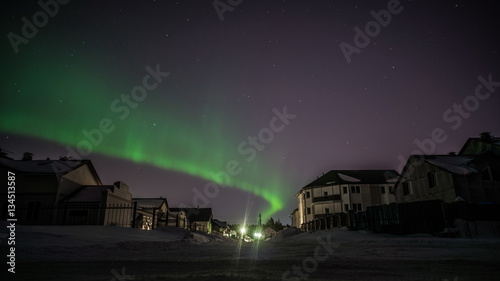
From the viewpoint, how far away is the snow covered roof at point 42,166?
2655 centimetres

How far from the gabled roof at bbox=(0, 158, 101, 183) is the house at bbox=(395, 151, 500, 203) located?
3618cm

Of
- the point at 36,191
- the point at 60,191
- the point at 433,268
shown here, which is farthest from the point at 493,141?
the point at 36,191

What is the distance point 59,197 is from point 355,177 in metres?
47.3

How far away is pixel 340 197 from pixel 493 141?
958 inches

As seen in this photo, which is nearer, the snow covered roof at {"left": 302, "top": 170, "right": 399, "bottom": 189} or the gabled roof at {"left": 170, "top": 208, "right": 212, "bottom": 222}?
the snow covered roof at {"left": 302, "top": 170, "right": 399, "bottom": 189}

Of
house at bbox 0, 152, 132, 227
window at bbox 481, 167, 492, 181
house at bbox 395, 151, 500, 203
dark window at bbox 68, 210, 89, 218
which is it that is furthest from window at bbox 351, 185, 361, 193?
dark window at bbox 68, 210, 89, 218

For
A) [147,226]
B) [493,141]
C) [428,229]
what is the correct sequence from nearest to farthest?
[428,229] < [493,141] < [147,226]

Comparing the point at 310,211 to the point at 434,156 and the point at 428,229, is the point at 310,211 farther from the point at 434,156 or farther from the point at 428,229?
the point at 428,229

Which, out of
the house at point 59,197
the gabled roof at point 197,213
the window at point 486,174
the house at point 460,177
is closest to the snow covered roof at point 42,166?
the house at point 59,197

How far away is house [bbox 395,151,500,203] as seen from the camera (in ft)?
81.1

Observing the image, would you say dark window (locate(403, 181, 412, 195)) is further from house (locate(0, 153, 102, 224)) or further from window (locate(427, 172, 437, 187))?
house (locate(0, 153, 102, 224))

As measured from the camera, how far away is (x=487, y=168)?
2512 centimetres

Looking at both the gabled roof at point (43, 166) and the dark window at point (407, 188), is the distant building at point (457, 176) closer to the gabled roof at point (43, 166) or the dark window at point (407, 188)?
the dark window at point (407, 188)

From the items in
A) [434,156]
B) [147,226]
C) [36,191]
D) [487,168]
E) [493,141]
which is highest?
[493,141]
